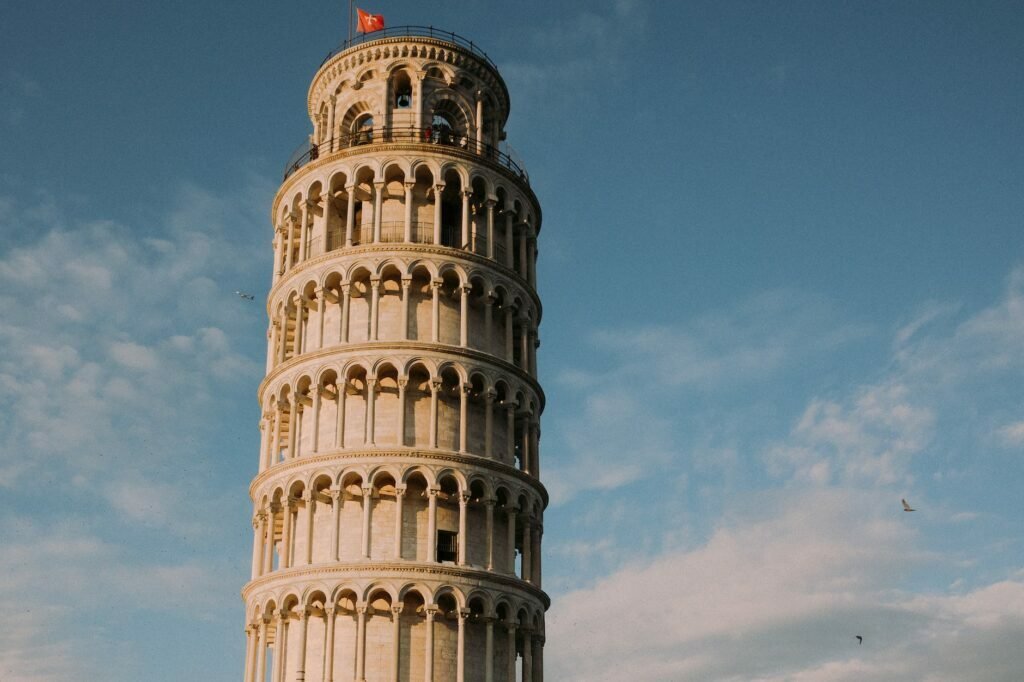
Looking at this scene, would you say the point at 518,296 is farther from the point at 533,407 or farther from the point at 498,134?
the point at 498,134

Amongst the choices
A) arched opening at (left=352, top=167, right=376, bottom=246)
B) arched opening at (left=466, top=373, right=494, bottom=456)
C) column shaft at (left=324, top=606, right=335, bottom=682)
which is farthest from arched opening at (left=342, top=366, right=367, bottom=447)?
column shaft at (left=324, top=606, right=335, bottom=682)

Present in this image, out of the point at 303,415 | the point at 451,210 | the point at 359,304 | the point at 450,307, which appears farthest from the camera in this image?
the point at 451,210

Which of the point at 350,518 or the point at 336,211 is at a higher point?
the point at 336,211

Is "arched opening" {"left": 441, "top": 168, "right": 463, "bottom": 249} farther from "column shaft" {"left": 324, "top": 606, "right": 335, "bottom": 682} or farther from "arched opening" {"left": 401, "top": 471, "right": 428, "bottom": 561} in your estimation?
"column shaft" {"left": 324, "top": 606, "right": 335, "bottom": 682}

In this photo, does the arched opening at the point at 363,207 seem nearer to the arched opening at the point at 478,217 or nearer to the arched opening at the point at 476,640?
the arched opening at the point at 478,217

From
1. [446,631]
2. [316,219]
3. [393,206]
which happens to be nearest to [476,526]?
[446,631]

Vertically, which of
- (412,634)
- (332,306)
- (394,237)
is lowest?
(412,634)

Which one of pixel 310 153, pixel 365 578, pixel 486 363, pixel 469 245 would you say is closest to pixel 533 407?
pixel 486 363

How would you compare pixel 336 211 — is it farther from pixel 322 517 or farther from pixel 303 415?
pixel 322 517

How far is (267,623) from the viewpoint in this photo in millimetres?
51875

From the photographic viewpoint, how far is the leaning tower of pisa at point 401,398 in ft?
164

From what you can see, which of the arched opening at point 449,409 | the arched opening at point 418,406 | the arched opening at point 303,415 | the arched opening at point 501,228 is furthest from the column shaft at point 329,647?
the arched opening at point 501,228

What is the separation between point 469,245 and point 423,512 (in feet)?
42.2

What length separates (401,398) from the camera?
2072 inches
